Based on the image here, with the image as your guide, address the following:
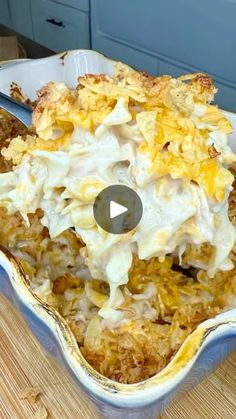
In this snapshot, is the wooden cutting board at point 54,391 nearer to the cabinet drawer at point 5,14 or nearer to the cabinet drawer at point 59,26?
the cabinet drawer at point 59,26

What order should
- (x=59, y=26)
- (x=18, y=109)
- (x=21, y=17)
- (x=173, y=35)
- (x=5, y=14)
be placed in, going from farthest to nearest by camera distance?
(x=5, y=14), (x=21, y=17), (x=59, y=26), (x=173, y=35), (x=18, y=109)

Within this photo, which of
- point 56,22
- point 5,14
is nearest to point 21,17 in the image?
point 5,14

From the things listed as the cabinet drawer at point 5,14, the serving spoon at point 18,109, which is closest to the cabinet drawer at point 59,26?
the cabinet drawer at point 5,14

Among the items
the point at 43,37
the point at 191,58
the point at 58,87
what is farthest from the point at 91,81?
the point at 43,37

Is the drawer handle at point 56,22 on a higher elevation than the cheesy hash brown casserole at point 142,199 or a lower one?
lower

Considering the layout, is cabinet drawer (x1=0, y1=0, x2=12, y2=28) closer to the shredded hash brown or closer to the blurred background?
the blurred background

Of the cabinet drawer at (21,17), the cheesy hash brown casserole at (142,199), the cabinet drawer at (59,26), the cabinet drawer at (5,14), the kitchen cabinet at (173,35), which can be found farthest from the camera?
the cabinet drawer at (5,14)
